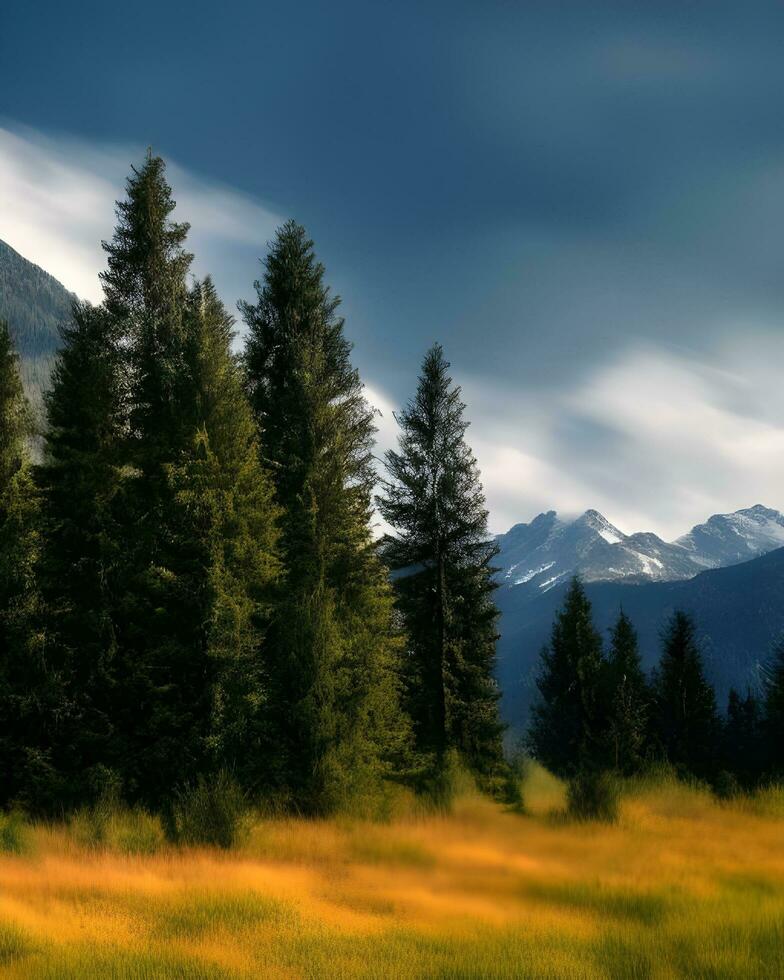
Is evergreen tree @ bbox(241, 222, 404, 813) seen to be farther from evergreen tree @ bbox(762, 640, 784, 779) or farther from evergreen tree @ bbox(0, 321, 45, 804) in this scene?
evergreen tree @ bbox(762, 640, 784, 779)

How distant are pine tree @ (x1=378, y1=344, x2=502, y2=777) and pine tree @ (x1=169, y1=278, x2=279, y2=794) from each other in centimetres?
740

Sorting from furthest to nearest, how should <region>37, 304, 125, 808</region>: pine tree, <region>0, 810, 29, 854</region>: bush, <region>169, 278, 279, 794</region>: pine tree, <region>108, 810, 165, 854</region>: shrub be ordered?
1. <region>169, 278, 279, 794</region>: pine tree
2. <region>37, 304, 125, 808</region>: pine tree
3. <region>108, 810, 165, 854</region>: shrub
4. <region>0, 810, 29, 854</region>: bush

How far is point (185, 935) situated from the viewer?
7.95m

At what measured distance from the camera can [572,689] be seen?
3594 cm

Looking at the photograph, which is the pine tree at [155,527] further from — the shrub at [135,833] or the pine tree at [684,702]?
the pine tree at [684,702]

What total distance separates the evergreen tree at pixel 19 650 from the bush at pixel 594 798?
1265 cm

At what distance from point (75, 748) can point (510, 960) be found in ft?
40.0

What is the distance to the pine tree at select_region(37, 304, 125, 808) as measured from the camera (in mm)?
15617

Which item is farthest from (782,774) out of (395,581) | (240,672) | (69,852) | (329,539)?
(69,852)

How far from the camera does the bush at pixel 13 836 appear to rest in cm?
1202

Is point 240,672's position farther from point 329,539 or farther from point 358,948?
point 358,948

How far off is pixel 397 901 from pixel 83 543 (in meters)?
12.0

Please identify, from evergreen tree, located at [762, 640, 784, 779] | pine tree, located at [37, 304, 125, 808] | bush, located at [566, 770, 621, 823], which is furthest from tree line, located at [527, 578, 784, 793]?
pine tree, located at [37, 304, 125, 808]

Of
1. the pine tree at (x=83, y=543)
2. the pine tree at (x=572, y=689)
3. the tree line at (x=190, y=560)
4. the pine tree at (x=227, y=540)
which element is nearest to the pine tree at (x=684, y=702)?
the pine tree at (x=572, y=689)
